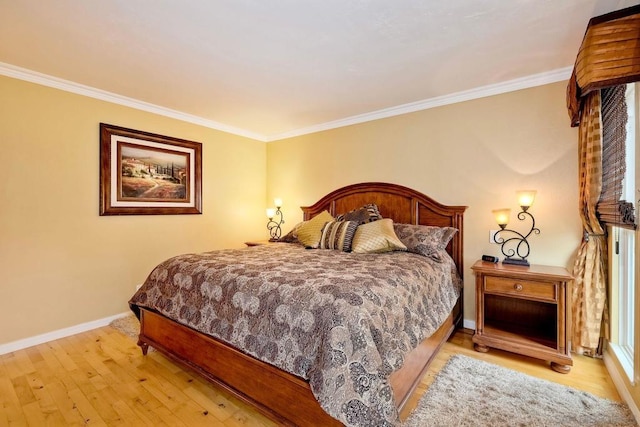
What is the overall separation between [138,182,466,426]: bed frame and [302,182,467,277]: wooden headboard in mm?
10

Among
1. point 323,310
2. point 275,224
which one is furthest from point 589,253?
point 275,224

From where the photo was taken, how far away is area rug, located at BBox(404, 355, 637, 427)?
5.37 ft

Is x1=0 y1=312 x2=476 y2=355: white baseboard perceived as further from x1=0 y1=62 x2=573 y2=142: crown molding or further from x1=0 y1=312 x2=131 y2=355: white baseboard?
x1=0 y1=62 x2=573 y2=142: crown molding

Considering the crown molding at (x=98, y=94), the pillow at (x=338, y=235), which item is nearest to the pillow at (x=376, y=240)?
the pillow at (x=338, y=235)

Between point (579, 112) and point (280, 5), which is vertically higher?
point (280, 5)

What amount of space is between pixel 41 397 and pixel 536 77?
14.7ft

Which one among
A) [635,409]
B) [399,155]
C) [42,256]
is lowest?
[635,409]

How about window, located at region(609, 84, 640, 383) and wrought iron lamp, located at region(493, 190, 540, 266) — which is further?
wrought iron lamp, located at region(493, 190, 540, 266)

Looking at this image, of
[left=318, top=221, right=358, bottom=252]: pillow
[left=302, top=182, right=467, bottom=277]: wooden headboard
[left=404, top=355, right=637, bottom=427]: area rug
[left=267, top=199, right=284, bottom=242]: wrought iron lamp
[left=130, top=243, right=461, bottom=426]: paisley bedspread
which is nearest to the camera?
[left=130, top=243, right=461, bottom=426]: paisley bedspread

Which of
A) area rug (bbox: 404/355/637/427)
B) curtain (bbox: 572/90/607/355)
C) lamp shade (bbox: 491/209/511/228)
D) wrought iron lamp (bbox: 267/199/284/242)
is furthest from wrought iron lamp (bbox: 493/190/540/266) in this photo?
wrought iron lamp (bbox: 267/199/284/242)

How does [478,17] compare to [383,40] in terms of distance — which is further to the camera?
[383,40]

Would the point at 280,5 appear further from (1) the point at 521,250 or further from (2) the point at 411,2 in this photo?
(1) the point at 521,250

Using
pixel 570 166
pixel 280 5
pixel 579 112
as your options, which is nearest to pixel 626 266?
pixel 570 166

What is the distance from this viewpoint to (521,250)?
108 inches
